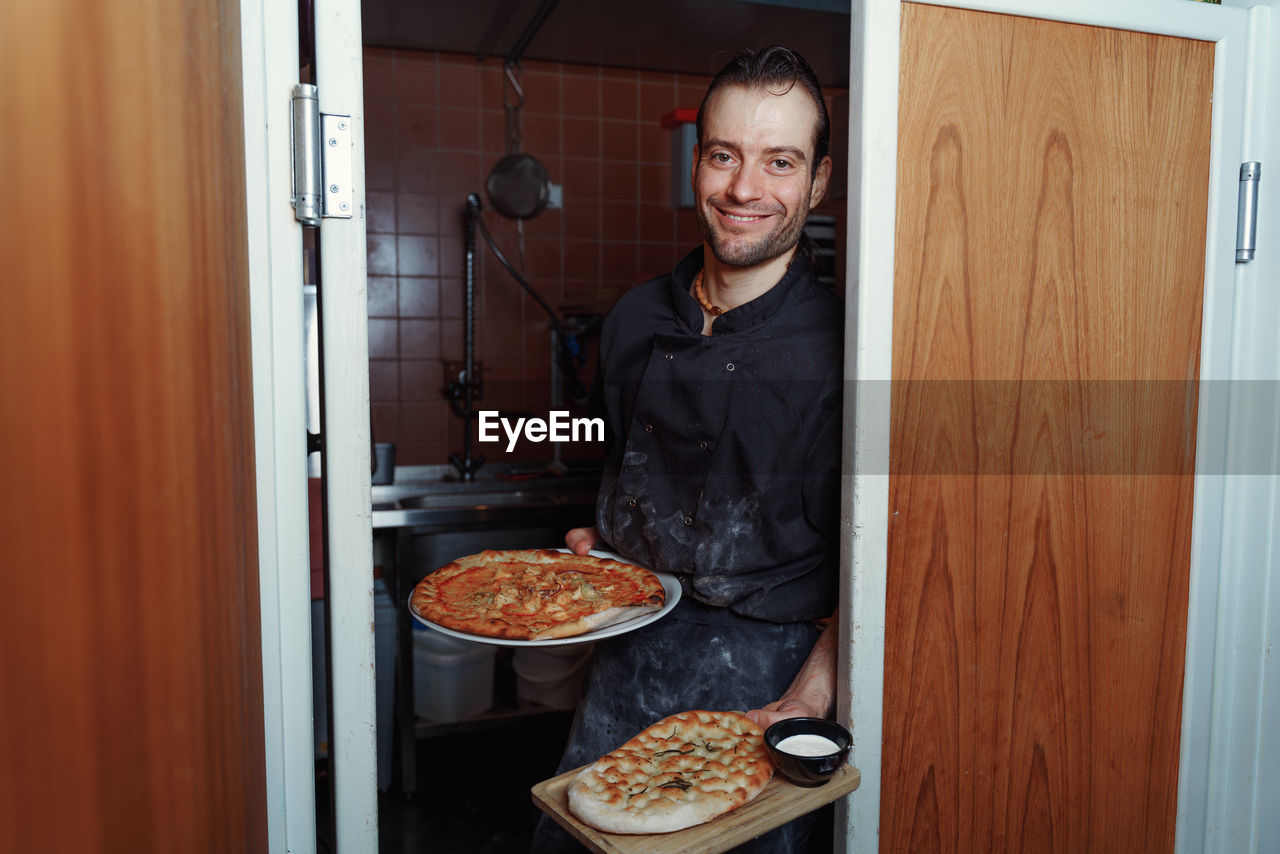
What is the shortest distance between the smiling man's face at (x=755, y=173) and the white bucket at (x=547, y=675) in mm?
1916

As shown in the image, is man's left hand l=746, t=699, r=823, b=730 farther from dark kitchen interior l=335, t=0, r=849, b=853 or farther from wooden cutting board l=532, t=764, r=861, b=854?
dark kitchen interior l=335, t=0, r=849, b=853

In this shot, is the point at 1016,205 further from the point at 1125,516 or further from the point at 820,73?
the point at 820,73

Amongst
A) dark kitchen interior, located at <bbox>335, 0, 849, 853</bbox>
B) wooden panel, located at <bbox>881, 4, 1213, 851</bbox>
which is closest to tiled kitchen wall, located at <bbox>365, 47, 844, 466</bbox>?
dark kitchen interior, located at <bbox>335, 0, 849, 853</bbox>

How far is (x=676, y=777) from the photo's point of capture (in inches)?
44.9

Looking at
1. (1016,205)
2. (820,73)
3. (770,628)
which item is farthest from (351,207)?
(820,73)

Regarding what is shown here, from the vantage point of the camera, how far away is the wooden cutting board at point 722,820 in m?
1.01

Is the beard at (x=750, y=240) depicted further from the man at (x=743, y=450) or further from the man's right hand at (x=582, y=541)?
the man's right hand at (x=582, y=541)

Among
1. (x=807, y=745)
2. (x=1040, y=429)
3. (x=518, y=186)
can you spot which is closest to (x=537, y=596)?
(x=807, y=745)

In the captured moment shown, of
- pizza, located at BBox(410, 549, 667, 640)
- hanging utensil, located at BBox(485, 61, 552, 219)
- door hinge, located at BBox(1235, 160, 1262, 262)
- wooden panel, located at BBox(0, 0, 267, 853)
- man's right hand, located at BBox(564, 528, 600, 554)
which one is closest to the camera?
wooden panel, located at BBox(0, 0, 267, 853)

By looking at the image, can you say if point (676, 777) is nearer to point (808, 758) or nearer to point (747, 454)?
point (808, 758)

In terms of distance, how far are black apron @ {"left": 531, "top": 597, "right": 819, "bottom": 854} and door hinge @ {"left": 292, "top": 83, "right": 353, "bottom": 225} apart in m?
0.96

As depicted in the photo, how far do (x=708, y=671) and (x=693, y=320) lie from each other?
2.01ft

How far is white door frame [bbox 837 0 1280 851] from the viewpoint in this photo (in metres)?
1.10

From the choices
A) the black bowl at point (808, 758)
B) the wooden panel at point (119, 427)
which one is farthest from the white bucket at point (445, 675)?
the wooden panel at point (119, 427)
